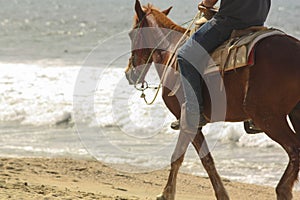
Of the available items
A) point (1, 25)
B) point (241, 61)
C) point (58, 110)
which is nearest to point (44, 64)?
point (58, 110)

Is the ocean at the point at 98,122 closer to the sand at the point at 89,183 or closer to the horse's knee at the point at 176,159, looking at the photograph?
the sand at the point at 89,183

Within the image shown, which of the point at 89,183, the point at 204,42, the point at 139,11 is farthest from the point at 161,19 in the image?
the point at 89,183

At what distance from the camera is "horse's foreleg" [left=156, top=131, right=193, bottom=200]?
732 centimetres

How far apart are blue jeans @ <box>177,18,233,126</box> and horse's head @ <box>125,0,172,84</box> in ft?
2.59

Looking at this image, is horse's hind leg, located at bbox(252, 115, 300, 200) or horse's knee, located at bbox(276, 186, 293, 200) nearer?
horse's hind leg, located at bbox(252, 115, 300, 200)

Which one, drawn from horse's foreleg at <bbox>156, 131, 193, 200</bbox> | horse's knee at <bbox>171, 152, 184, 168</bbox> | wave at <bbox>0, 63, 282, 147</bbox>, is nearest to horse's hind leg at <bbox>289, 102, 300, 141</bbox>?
horse's foreleg at <bbox>156, 131, 193, 200</bbox>

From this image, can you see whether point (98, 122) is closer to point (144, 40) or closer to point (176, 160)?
point (144, 40)

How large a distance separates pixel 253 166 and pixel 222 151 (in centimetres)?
139

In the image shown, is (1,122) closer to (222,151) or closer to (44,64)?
(222,151)

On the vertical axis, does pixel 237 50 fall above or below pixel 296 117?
above

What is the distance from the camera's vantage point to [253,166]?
35.1ft

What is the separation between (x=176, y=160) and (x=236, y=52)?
1.64 m

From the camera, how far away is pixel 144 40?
7773 millimetres

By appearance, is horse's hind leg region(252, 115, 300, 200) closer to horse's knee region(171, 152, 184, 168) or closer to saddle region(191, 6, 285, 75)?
saddle region(191, 6, 285, 75)
